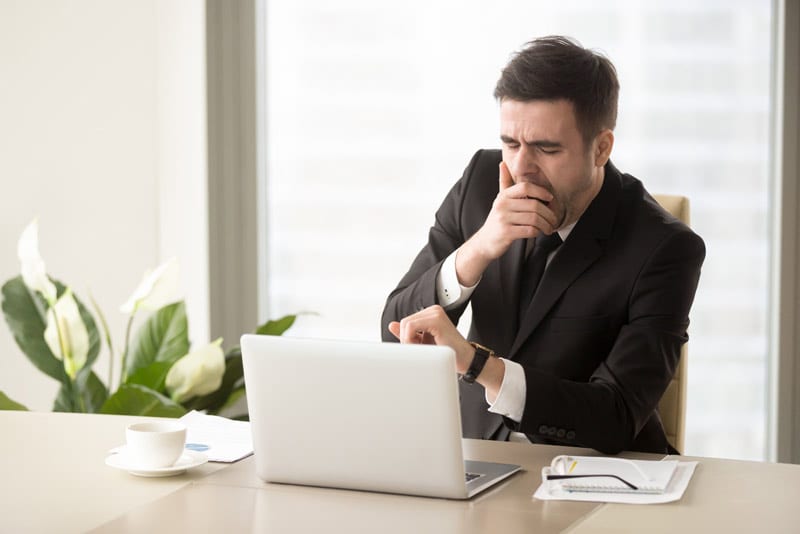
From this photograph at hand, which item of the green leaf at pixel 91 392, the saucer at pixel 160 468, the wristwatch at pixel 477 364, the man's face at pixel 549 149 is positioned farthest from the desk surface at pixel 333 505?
the green leaf at pixel 91 392

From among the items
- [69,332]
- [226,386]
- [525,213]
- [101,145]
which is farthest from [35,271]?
[525,213]

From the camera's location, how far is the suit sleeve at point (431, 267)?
7.07 ft

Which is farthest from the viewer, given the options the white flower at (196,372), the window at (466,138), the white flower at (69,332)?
the window at (466,138)

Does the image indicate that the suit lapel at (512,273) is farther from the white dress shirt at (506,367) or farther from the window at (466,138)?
the window at (466,138)

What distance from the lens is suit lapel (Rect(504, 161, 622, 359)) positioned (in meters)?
2.10

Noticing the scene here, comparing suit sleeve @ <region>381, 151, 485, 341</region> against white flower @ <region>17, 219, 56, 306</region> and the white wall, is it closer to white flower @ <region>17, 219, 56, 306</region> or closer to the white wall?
white flower @ <region>17, 219, 56, 306</region>

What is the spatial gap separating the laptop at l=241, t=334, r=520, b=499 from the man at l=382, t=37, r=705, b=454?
47 cm

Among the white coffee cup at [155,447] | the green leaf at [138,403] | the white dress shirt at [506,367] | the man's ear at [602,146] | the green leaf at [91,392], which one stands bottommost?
the green leaf at [91,392]

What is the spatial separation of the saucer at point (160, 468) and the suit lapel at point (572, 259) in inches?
29.2

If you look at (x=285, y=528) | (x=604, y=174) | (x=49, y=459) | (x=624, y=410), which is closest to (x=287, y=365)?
(x=285, y=528)

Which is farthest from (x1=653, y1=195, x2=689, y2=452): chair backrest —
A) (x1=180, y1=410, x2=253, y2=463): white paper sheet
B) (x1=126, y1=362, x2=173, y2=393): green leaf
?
(x1=126, y1=362, x2=173, y2=393): green leaf

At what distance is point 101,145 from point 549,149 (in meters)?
1.93

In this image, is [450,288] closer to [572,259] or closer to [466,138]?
[572,259]

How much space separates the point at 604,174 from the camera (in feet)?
7.20
